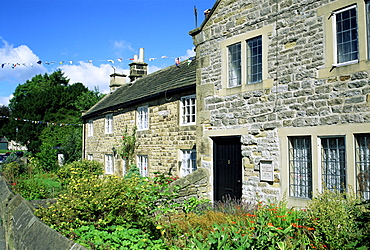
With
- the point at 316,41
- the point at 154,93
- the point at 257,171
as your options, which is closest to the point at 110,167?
the point at 154,93

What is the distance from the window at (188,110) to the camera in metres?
13.5

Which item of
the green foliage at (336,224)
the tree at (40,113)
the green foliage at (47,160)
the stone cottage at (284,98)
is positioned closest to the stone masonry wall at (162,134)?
the stone cottage at (284,98)

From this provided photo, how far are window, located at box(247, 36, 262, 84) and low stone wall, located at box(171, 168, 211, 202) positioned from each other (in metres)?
2.99

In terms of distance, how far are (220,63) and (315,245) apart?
6.00 m

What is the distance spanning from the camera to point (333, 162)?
7.19 meters

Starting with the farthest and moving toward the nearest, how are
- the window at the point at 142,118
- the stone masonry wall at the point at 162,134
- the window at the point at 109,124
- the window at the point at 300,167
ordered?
the window at the point at 109,124
the window at the point at 142,118
the stone masonry wall at the point at 162,134
the window at the point at 300,167

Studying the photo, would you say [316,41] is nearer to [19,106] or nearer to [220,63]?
[220,63]

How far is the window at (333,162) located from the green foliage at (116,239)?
383cm

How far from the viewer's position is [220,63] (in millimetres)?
9812

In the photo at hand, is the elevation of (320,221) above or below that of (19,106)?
below

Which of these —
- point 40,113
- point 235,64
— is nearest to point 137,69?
point 235,64

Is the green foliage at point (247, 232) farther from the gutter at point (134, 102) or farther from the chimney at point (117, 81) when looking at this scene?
the chimney at point (117, 81)

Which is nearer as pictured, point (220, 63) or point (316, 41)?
point (316, 41)

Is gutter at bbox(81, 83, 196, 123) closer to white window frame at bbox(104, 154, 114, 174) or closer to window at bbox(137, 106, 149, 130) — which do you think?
window at bbox(137, 106, 149, 130)
